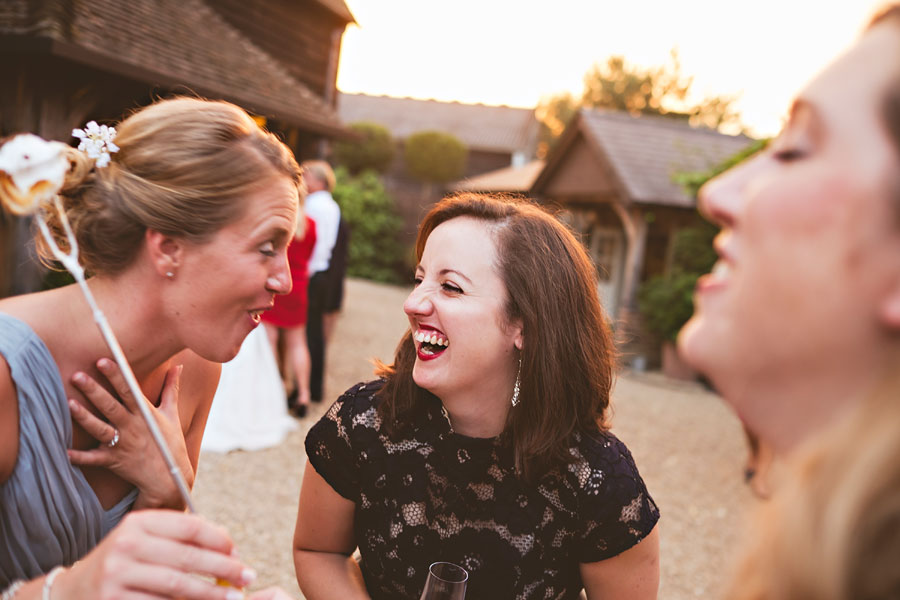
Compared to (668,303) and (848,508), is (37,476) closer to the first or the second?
(848,508)

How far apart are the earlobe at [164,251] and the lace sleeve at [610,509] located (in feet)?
4.13

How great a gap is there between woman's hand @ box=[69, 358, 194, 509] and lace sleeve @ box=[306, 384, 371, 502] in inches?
15.6

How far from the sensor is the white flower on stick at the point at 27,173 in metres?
1.05

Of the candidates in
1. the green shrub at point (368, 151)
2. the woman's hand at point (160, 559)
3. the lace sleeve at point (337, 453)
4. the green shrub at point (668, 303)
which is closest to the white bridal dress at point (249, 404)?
the lace sleeve at point (337, 453)

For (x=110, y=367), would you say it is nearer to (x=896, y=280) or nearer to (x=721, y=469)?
(x=896, y=280)

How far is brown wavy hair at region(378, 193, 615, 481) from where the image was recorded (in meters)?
2.00

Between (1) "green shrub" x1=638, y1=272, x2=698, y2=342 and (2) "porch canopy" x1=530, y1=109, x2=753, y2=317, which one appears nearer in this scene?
(1) "green shrub" x1=638, y1=272, x2=698, y2=342

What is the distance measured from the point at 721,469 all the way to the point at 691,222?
810 cm

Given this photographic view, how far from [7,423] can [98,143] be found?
0.70 metres

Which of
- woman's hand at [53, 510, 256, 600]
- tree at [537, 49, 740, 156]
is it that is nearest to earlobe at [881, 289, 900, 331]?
woman's hand at [53, 510, 256, 600]

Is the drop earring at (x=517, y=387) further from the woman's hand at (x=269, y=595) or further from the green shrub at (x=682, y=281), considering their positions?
the green shrub at (x=682, y=281)

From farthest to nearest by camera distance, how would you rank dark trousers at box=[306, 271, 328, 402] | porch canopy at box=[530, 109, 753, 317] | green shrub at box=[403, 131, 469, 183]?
green shrub at box=[403, 131, 469, 183]
porch canopy at box=[530, 109, 753, 317]
dark trousers at box=[306, 271, 328, 402]

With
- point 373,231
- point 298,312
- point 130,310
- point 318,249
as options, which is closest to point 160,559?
point 130,310

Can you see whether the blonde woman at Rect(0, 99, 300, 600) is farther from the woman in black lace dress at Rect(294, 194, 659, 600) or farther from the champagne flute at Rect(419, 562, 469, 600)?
the champagne flute at Rect(419, 562, 469, 600)
